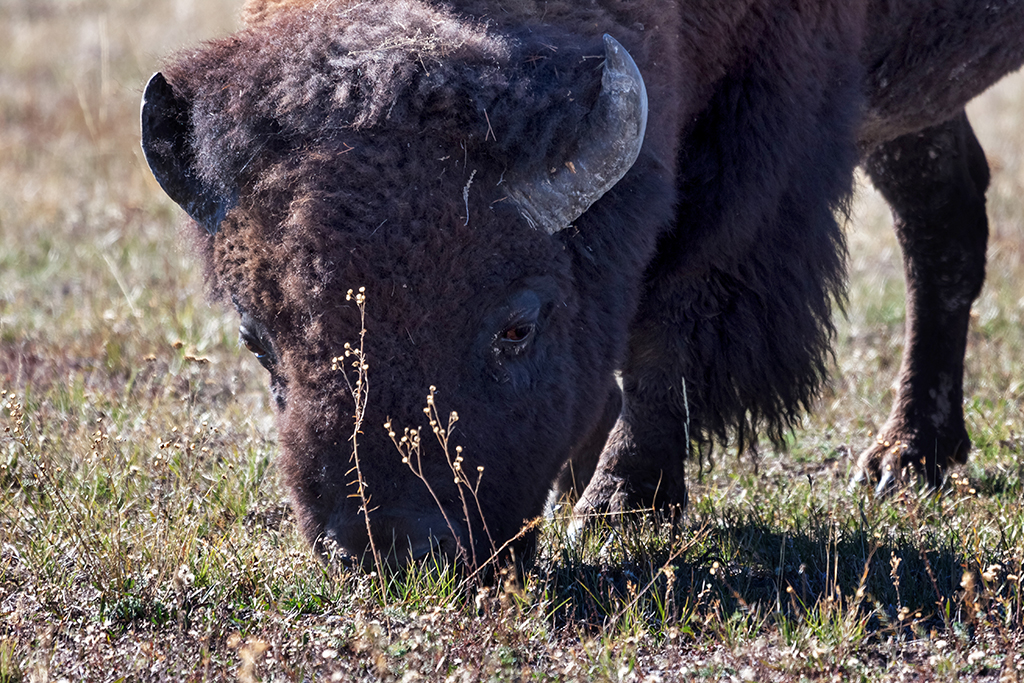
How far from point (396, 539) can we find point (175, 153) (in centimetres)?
→ 134

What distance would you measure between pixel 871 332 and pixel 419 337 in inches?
168

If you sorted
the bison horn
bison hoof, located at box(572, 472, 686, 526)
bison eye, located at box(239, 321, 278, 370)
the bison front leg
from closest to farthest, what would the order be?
1. the bison horn
2. bison eye, located at box(239, 321, 278, 370)
3. bison hoof, located at box(572, 472, 686, 526)
4. the bison front leg

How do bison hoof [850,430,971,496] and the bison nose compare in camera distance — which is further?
bison hoof [850,430,971,496]

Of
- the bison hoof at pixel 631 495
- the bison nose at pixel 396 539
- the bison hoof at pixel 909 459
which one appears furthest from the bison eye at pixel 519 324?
the bison hoof at pixel 909 459

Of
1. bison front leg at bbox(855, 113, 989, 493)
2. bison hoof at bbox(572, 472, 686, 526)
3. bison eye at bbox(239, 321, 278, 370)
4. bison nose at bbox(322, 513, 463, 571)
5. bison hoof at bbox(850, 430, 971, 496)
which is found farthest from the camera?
bison front leg at bbox(855, 113, 989, 493)

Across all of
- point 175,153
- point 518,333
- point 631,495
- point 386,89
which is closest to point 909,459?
point 631,495

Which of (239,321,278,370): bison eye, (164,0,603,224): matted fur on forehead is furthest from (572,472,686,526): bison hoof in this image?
(164,0,603,224): matted fur on forehead

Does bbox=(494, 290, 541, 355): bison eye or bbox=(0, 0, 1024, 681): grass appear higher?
bbox=(494, 290, 541, 355): bison eye

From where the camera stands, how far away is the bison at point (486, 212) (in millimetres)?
2773

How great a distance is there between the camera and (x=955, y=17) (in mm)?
4184

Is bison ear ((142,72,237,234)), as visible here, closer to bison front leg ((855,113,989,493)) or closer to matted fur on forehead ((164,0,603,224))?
matted fur on forehead ((164,0,603,224))

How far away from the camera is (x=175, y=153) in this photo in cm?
318

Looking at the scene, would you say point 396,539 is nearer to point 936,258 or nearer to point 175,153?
point 175,153

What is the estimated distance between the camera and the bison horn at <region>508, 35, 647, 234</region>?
9.51 ft
